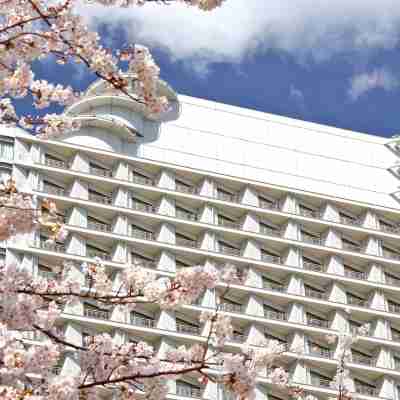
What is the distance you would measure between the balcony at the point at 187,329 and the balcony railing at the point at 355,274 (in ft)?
45.6

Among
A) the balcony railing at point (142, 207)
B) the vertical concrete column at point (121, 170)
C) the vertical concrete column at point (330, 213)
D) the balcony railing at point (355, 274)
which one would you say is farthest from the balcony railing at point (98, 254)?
the balcony railing at point (355, 274)

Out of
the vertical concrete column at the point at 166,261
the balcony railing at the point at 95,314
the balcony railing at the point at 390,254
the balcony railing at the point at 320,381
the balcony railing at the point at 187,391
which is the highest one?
the balcony railing at the point at 390,254

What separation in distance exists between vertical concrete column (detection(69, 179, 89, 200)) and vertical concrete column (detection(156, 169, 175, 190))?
5.40 metres

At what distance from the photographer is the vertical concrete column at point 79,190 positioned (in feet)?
227

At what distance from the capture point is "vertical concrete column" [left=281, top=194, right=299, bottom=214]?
74.7m

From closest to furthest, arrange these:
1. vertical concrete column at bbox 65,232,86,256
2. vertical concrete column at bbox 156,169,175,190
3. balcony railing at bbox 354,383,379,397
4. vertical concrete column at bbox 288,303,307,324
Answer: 1. vertical concrete column at bbox 65,232,86,256
2. balcony railing at bbox 354,383,379,397
3. vertical concrete column at bbox 288,303,307,324
4. vertical concrete column at bbox 156,169,175,190

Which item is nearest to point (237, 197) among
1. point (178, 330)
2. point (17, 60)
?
point (178, 330)

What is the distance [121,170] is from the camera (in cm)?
7138

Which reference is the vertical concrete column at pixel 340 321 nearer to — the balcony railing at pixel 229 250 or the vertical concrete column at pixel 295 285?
the vertical concrete column at pixel 295 285

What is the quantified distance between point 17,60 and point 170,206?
195 feet

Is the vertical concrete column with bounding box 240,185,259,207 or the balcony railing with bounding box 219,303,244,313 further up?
the vertical concrete column with bounding box 240,185,259,207

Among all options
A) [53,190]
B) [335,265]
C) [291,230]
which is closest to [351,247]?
[335,265]

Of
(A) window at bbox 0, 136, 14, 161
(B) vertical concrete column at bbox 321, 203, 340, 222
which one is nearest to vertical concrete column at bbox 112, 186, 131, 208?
(A) window at bbox 0, 136, 14, 161

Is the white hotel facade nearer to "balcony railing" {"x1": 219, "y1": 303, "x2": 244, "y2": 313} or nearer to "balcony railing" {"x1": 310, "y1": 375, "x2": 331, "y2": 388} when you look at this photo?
"balcony railing" {"x1": 219, "y1": 303, "x2": 244, "y2": 313}
